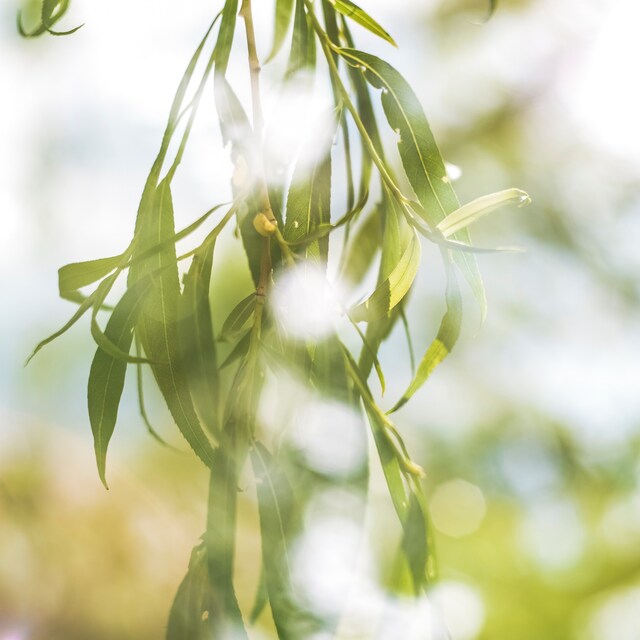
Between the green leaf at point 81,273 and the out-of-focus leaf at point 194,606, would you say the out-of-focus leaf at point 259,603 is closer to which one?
the out-of-focus leaf at point 194,606

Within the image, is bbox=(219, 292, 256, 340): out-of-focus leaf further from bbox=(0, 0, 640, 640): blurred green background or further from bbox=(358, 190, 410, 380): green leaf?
bbox=(0, 0, 640, 640): blurred green background

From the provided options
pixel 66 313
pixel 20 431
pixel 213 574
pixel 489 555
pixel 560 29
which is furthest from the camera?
pixel 489 555

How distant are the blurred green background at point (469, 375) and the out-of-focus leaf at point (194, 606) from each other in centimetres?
93

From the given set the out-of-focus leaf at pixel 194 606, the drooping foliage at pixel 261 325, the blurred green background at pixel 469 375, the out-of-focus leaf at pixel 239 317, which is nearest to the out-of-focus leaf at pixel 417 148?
the drooping foliage at pixel 261 325

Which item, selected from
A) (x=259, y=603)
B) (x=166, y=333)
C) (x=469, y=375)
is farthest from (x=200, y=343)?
(x=469, y=375)

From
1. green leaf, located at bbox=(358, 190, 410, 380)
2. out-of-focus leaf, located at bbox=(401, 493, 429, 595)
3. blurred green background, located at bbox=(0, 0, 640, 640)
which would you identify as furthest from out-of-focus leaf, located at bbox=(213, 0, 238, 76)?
blurred green background, located at bbox=(0, 0, 640, 640)

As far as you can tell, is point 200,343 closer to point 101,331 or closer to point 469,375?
point 101,331

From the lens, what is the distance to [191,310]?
1.10 feet

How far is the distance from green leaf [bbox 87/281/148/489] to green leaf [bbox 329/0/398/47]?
19 centimetres

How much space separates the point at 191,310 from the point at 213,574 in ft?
0.41

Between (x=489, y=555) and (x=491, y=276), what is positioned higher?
(x=491, y=276)

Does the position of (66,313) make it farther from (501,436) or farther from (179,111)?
(501,436)

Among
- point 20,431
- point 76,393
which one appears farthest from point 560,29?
point 20,431

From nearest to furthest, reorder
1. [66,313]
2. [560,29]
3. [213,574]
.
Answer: [213,574] → [66,313] → [560,29]
